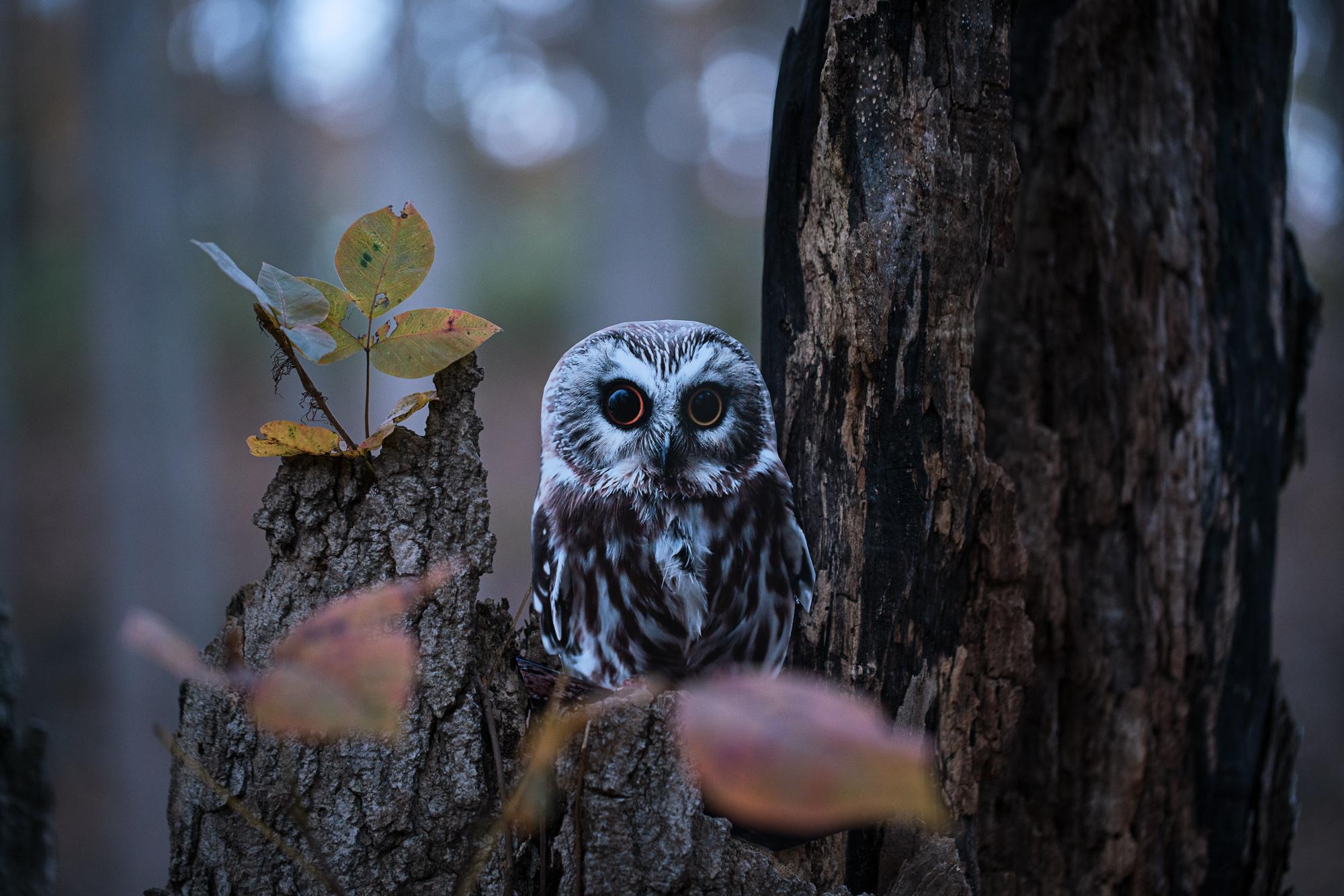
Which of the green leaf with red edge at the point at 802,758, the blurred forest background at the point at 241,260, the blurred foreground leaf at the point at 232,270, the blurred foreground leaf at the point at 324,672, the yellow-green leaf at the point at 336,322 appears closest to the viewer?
the green leaf with red edge at the point at 802,758

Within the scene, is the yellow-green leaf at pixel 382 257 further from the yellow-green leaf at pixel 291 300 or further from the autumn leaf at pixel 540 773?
the autumn leaf at pixel 540 773

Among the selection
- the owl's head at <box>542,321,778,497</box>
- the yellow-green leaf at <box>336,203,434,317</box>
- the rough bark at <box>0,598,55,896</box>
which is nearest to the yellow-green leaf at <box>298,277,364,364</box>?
the yellow-green leaf at <box>336,203,434,317</box>

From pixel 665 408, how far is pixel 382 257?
418 mm

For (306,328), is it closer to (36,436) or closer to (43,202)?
(43,202)

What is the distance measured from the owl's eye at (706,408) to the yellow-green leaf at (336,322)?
450 millimetres

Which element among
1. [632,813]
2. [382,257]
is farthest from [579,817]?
[382,257]

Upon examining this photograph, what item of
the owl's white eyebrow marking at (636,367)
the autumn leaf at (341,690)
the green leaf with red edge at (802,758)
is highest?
the owl's white eyebrow marking at (636,367)

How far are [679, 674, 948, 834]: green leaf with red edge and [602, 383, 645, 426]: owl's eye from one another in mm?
595

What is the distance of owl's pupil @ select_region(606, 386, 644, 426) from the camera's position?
1.10 m

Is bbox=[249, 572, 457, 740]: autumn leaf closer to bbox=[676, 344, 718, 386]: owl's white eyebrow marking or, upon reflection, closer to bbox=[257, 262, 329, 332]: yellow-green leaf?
bbox=[257, 262, 329, 332]: yellow-green leaf

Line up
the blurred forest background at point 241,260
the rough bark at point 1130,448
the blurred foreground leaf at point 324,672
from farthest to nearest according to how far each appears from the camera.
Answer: the blurred forest background at point 241,260 < the rough bark at point 1130,448 < the blurred foreground leaf at point 324,672

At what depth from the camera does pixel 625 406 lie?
111 centimetres

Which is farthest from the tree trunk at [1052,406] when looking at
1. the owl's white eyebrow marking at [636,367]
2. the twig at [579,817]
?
the twig at [579,817]

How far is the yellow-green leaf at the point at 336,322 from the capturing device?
2.93 ft
